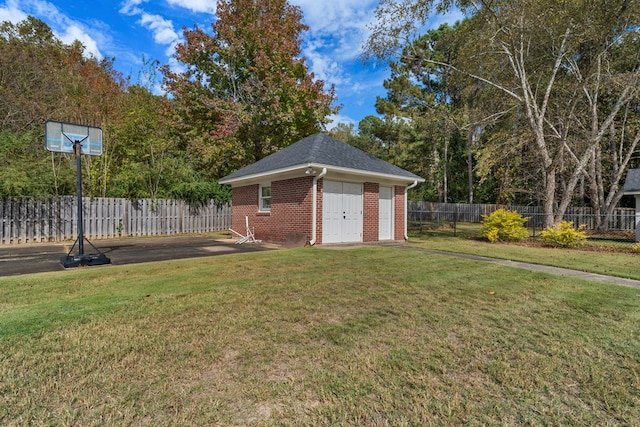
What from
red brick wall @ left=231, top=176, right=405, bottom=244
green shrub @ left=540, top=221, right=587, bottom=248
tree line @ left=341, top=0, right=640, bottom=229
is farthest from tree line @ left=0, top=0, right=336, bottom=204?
green shrub @ left=540, top=221, right=587, bottom=248

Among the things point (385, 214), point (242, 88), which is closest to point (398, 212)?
point (385, 214)

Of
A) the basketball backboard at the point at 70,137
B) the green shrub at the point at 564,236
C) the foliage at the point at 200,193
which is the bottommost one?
the green shrub at the point at 564,236

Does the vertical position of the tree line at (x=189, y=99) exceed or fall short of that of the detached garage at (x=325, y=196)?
it exceeds it

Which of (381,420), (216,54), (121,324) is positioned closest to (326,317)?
(381,420)

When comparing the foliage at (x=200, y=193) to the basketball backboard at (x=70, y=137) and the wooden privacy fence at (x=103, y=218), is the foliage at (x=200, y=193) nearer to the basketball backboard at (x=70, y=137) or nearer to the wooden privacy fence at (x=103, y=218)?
the wooden privacy fence at (x=103, y=218)

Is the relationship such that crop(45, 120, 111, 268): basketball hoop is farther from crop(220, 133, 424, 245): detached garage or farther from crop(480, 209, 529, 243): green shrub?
crop(480, 209, 529, 243): green shrub

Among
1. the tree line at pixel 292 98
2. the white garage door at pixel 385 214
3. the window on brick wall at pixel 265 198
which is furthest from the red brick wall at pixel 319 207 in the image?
the tree line at pixel 292 98

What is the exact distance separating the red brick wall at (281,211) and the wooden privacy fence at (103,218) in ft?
13.7

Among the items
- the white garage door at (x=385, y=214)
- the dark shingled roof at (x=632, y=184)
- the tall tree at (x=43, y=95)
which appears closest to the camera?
the white garage door at (x=385, y=214)

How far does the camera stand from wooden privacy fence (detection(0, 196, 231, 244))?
11.8m

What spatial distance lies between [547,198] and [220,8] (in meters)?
21.1

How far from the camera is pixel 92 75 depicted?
2208cm

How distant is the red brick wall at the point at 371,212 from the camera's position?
38.3 feet

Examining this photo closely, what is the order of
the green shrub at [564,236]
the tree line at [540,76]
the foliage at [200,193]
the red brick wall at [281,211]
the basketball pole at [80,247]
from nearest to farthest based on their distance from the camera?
1. the basketball pole at [80,247]
2. the red brick wall at [281,211]
3. the green shrub at [564,236]
4. the tree line at [540,76]
5. the foliage at [200,193]
